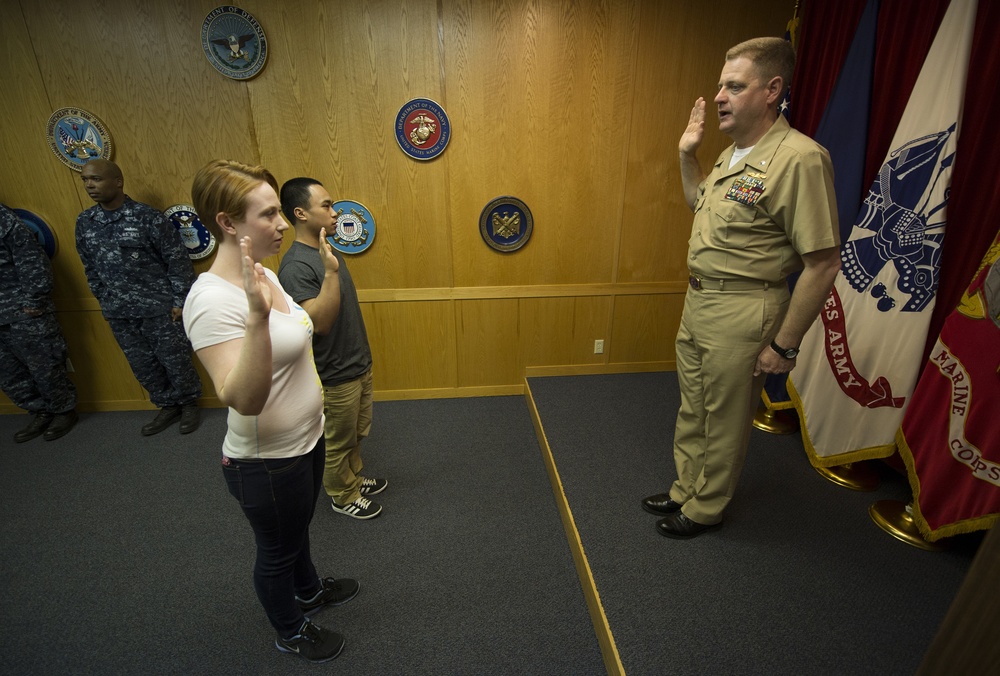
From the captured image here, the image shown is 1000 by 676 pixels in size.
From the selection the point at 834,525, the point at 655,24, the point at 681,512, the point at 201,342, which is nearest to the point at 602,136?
the point at 655,24

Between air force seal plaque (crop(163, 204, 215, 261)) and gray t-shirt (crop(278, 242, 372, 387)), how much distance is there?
139cm

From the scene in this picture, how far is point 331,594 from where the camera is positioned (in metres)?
1.59

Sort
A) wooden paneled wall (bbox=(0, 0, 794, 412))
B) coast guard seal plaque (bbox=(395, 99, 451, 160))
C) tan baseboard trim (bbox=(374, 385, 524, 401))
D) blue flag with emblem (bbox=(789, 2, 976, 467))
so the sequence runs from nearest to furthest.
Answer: blue flag with emblem (bbox=(789, 2, 976, 467))
wooden paneled wall (bbox=(0, 0, 794, 412))
coast guard seal plaque (bbox=(395, 99, 451, 160))
tan baseboard trim (bbox=(374, 385, 524, 401))

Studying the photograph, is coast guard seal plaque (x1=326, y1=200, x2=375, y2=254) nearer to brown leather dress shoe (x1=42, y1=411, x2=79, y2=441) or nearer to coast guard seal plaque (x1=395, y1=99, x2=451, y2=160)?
coast guard seal plaque (x1=395, y1=99, x2=451, y2=160)

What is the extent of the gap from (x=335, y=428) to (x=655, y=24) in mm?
2669

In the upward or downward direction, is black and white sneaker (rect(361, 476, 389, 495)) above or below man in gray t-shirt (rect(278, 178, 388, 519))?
below

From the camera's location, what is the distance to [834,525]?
5.76 feet

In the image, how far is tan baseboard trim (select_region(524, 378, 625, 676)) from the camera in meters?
1.34

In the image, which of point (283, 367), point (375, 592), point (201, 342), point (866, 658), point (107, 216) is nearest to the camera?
point (201, 342)

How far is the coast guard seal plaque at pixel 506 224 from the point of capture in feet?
8.72

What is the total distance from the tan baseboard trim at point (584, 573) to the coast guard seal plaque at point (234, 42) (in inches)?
98.2

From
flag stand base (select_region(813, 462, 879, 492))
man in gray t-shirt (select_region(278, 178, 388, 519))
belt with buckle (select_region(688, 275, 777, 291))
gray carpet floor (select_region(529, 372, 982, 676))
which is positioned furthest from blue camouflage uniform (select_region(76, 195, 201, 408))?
flag stand base (select_region(813, 462, 879, 492))

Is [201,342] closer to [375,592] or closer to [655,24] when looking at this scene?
[375,592]

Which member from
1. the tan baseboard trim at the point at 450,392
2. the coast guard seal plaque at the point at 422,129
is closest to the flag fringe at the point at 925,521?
the tan baseboard trim at the point at 450,392
